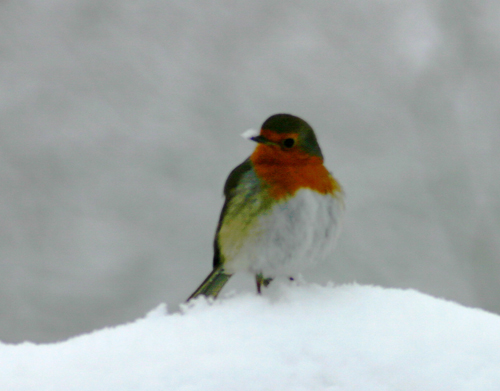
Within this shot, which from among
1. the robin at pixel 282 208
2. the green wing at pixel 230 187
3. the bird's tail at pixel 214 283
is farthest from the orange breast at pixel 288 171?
the bird's tail at pixel 214 283

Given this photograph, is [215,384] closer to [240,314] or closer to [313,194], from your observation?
[240,314]

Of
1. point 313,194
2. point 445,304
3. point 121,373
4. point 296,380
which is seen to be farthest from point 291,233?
point 121,373

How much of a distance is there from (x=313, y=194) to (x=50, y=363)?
1.42 m

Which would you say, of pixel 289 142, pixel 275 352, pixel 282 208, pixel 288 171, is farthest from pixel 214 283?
pixel 275 352

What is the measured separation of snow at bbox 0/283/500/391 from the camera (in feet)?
5.29

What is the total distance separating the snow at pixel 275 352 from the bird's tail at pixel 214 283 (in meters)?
0.66

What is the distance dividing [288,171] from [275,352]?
41.0 inches

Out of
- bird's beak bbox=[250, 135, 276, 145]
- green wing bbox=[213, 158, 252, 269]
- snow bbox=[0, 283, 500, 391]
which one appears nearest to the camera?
snow bbox=[0, 283, 500, 391]

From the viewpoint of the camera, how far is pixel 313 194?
8.21ft

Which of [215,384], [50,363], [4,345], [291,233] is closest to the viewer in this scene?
[215,384]

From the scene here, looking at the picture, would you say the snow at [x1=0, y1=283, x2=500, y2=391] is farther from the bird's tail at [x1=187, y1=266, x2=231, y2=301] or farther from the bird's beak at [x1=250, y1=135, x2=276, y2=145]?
the bird's beak at [x1=250, y1=135, x2=276, y2=145]

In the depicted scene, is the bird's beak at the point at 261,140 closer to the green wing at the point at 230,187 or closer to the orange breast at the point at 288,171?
the orange breast at the point at 288,171

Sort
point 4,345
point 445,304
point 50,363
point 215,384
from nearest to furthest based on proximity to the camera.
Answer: point 215,384 < point 50,363 < point 4,345 < point 445,304

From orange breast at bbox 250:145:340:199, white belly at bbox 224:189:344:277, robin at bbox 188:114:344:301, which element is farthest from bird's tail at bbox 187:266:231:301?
orange breast at bbox 250:145:340:199
